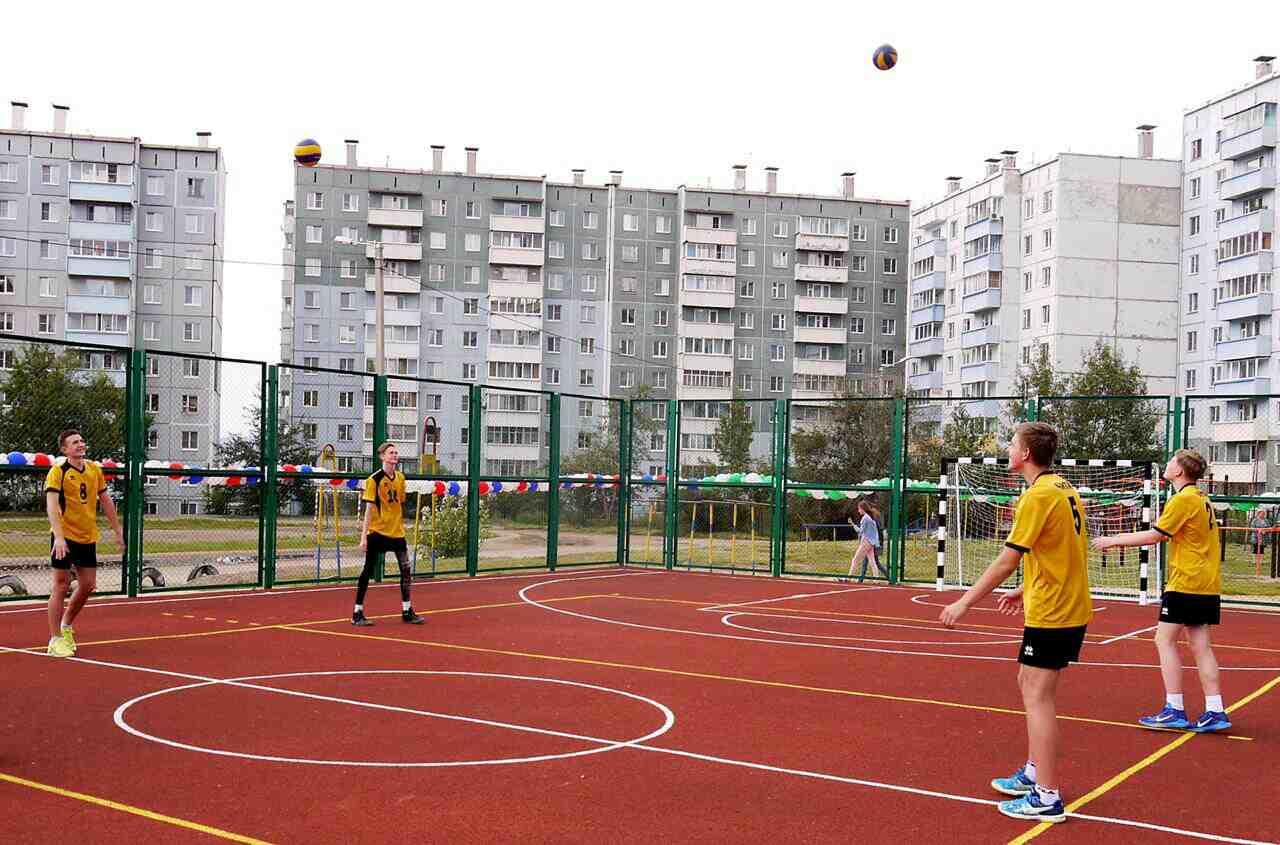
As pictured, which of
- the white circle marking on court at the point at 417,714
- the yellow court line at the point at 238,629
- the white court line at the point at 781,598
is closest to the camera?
the white circle marking on court at the point at 417,714

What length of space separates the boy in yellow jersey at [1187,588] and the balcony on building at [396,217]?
74399 mm

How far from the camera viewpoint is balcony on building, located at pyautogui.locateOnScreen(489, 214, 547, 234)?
267 feet

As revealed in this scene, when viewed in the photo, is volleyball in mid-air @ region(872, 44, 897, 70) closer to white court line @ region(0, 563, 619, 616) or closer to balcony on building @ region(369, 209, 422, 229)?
white court line @ region(0, 563, 619, 616)

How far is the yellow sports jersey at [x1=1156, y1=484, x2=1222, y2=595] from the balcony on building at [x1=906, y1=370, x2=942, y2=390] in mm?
74821

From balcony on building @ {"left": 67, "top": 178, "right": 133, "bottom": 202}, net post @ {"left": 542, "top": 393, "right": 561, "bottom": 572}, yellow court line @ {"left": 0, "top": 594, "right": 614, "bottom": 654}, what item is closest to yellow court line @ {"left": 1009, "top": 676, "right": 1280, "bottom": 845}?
yellow court line @ {"left": 0, "top": 594, "right": 614, "bottom": 654}

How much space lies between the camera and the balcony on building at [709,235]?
8350 centimetres

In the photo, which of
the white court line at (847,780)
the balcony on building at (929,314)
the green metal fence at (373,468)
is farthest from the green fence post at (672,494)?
the balcony on building at (929,314)

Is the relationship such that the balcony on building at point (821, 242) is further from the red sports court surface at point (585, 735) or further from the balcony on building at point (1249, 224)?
the red sports court surface at point (585, 735)

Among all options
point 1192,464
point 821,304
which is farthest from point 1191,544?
point 821,304

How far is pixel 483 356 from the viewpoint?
82.1m

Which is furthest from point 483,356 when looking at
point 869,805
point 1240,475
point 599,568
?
point 869,805

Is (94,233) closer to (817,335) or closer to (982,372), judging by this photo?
(817,335)

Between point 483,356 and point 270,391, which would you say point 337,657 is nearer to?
point 270,391

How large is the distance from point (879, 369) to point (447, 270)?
97.4 ft
